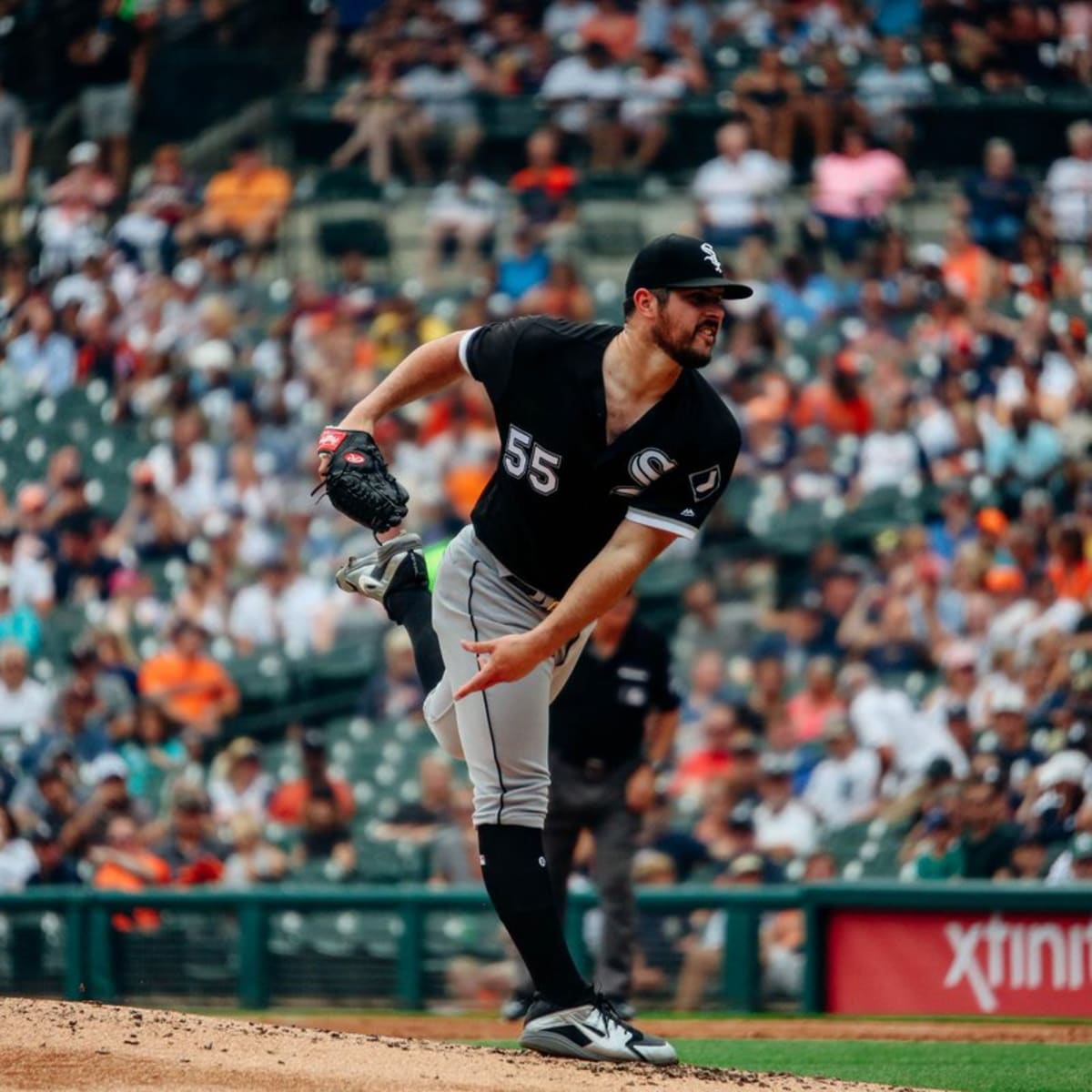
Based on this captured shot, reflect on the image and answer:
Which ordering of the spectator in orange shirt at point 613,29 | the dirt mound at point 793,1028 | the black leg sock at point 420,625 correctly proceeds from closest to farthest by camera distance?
the black leg sock at point 420,625, the dirt mound at point 793,1028, the spectator in orange shirt at point 613,29

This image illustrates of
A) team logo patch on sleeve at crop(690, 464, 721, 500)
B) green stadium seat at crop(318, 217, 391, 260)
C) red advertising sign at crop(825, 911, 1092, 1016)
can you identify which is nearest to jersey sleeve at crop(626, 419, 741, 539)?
team logo patch on sleeve at crop(690, 464, 721, 500)

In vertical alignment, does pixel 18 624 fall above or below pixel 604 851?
above

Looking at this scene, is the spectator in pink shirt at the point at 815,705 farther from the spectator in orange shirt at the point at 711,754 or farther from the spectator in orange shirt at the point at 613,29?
the spectator in orange shirt at the point at 613,29

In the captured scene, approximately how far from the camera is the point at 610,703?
7.52 m

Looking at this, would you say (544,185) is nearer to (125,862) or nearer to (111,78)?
(111,78)

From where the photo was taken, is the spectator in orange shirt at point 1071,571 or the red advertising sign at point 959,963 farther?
the spectator in orange shirt at point 1071,571

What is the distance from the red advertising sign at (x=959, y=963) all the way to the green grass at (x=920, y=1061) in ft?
3.45

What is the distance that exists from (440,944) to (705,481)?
14.4 ft

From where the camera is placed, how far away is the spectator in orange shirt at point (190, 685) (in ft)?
37.7

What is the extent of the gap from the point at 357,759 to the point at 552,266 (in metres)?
3.54

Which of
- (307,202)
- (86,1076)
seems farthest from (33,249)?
(86,1076)

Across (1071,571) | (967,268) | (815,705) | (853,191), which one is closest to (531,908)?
(815,705)

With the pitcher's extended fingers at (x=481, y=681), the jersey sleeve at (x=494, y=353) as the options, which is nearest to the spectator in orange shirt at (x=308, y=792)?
the jersey sleeve at (x=494, y=353)

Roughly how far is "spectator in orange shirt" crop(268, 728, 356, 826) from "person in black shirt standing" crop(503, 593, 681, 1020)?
3.15 metres
